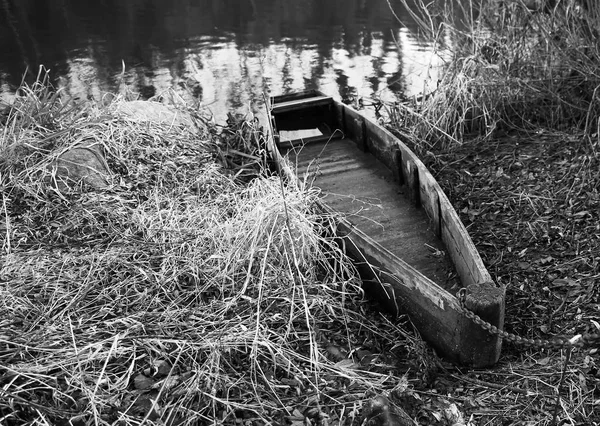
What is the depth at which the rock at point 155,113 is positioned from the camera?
6842mm

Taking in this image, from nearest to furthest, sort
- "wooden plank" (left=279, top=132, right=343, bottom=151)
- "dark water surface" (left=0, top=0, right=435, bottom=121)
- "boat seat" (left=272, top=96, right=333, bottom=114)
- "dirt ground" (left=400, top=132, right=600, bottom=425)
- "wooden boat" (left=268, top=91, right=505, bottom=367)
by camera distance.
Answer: "dirt ground" (left=400, top=132, right=600, bottom=425) < "wooden boat" (left=268, top=91, right=505, bottom=367) < "wooden plank" (left=279, top=132, right=343, bottom=151) < "boat seat" (left=272, top=96, right=333, bottom=114) < "dark water surface" (left=0, top=0, right=435, bottom=121)

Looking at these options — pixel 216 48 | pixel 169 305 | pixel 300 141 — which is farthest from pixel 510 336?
pixel 216 48

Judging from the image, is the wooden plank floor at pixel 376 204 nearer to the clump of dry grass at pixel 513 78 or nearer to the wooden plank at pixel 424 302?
the wooden plank at pixel 424 302

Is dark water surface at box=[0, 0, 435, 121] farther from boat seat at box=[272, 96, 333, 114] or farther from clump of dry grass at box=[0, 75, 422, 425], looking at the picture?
clump of dry grass at box=[0, 75, 422, 425]

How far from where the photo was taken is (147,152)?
6.12 meters

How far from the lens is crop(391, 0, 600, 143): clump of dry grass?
642 cm

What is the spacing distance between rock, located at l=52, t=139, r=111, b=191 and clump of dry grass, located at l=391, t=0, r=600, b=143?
11.4 feet

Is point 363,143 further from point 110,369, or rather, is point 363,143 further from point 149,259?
point 110,369

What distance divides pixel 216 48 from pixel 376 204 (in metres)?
9.93

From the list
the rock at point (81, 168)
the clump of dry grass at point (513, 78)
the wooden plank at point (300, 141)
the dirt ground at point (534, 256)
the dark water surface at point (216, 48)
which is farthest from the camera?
the dark water surface at point (216, 48)

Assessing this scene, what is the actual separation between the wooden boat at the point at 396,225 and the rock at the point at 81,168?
166 cm

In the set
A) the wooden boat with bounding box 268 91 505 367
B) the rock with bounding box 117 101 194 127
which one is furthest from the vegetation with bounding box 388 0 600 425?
the rock with bounding box 117 101 194 127

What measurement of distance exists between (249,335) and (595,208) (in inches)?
122

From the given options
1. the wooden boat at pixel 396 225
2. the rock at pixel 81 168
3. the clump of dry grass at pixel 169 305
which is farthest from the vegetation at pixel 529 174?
the rock at pixel 81 168
